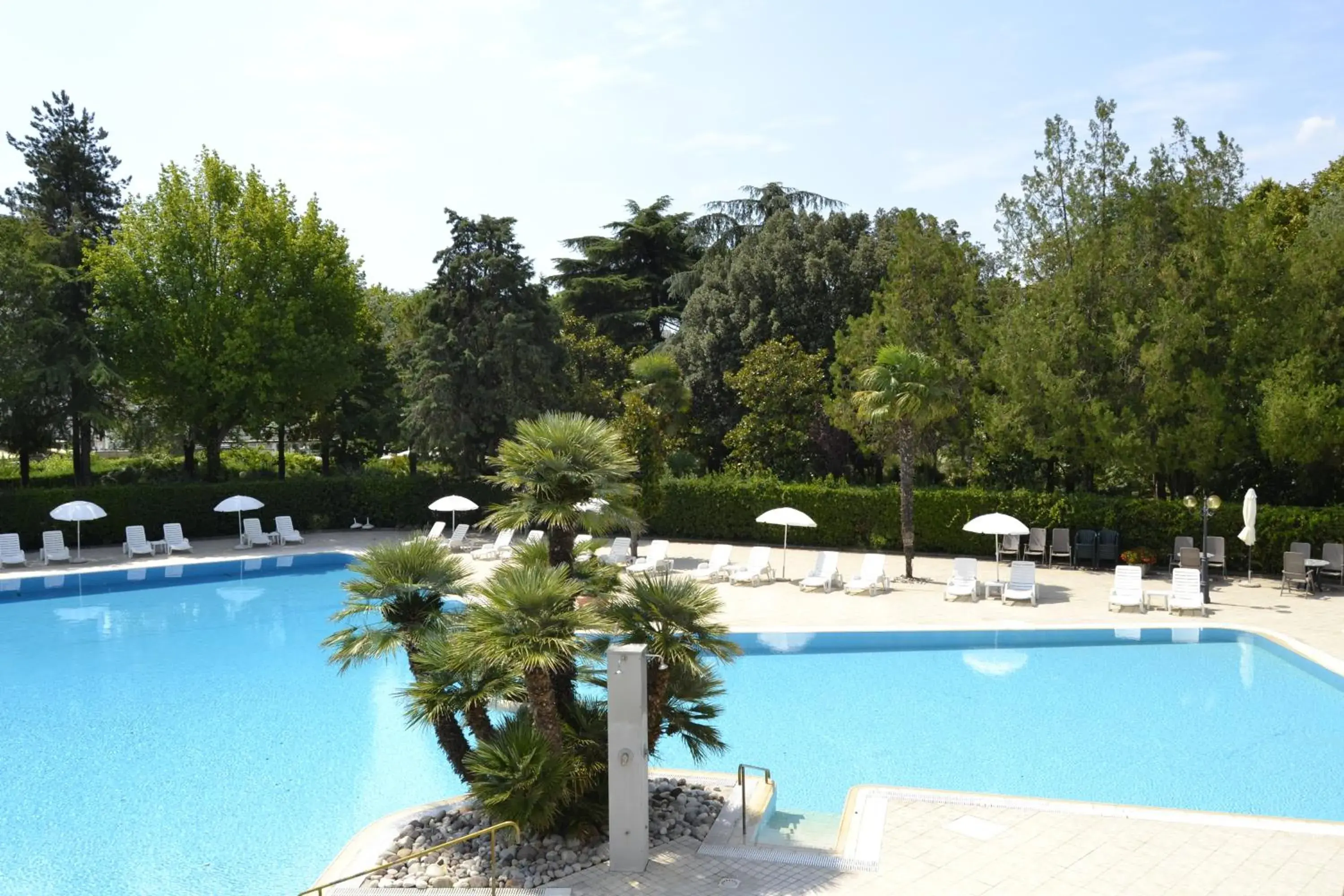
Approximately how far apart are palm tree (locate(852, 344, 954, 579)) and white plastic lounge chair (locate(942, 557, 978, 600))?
1.68 meters

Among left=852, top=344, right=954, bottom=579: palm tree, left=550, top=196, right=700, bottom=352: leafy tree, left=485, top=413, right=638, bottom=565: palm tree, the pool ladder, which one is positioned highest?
left=550, top=196, right=700, bottom=352: leafy tree

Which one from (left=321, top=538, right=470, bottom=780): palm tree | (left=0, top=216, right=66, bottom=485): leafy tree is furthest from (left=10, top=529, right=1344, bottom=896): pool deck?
(left=0, top=216, right=66, bottom=485): leafy tree

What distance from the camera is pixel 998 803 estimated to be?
939 centimetres

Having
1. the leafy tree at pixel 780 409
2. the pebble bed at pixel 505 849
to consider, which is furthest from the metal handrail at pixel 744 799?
the leafy tree at pixel 780 409

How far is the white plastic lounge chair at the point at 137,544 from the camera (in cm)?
2616

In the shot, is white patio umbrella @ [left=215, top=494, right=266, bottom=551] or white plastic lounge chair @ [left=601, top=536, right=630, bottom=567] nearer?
white plastic lounge chair @ [left=601, top=536, right=630, bottom=567]

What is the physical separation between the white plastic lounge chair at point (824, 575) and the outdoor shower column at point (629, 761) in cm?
1369

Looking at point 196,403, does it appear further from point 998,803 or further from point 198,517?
point 998,803

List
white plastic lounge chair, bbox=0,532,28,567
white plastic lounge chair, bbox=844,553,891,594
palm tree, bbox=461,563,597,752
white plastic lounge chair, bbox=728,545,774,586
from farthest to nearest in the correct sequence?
white plastic lounge chair, bbox=0,532,28,567
white plastic lounge chair, bbox=728,545,774,586
white plastic lounge chair, bbox=844,553,891,594
palm tree, bbox=461,563,597,752

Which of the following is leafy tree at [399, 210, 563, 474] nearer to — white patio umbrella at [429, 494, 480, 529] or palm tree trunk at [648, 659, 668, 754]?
white patio umbrella at [429, 494, 480, 529]

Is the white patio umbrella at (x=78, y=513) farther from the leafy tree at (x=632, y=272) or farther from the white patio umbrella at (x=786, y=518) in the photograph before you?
the leafy tree at (x=632, y=272)

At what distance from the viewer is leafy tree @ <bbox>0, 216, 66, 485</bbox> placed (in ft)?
85.4

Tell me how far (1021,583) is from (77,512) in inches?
899

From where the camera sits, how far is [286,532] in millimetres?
28469
